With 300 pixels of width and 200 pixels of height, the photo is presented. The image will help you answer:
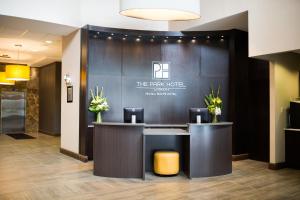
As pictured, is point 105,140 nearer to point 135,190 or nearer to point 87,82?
point 135,190

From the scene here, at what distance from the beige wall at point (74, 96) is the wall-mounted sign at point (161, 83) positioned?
1.95 m

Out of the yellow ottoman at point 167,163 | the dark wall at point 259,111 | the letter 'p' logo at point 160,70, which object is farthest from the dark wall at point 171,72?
the yellow ottoman at point 167,163

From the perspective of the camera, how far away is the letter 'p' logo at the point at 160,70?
30.3 feet

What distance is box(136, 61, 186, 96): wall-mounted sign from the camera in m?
9.19

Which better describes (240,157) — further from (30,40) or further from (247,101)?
(30,40)

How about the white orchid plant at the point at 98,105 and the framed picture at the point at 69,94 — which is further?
the framed picture at the point at 69,94

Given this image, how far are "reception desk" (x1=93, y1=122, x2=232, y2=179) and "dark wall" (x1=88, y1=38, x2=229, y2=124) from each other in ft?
7.78

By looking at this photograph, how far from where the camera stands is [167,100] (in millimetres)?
9242

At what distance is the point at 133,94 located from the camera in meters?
9.04

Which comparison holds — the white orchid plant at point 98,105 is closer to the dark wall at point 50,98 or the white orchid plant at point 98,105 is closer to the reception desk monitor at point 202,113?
the reception desk monitor at point 202,113

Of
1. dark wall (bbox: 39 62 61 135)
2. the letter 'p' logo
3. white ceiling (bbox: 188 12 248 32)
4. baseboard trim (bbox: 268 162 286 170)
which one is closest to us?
baseboard trim (bbox: 268 162 286 170)

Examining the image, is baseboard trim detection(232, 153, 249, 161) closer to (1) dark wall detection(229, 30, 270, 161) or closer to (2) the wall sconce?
(1) dark wall detection(229, 30, 270, 161)

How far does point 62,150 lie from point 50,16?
3904mm

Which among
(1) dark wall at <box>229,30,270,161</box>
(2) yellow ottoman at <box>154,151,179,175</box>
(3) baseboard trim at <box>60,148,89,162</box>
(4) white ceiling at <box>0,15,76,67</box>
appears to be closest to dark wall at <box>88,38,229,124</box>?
(1) dark wall at <box>229,30,270,161</box>
